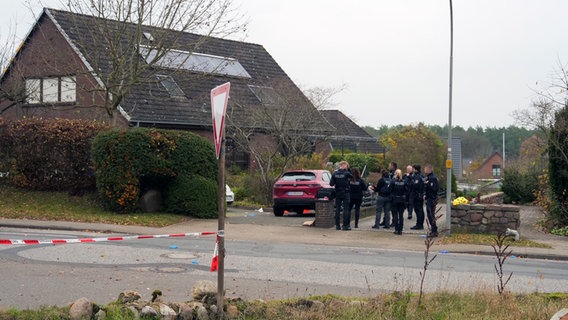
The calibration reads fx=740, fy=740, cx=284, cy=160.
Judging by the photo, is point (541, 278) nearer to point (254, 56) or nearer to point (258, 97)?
point (258, 97)

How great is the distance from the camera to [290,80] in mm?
37375

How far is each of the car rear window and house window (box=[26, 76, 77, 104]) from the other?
435 inches

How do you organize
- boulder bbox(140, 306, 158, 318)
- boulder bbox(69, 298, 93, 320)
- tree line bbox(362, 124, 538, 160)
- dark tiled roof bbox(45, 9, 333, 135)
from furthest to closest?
1. tree line bbox(362, 124, 538, 160)
2. dark tiled roof bbox(45, 9, 333, 135)
3. boulder bbox(140, 306, 158, 318)
4. boulder bbox(69, 298, 93, 320)

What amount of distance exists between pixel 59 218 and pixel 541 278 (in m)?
13.4

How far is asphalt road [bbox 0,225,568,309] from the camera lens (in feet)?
32.1

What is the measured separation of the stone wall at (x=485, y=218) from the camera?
18.3 m

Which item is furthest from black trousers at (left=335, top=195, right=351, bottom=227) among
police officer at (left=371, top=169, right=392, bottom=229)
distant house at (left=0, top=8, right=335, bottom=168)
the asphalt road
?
distant house at (left=0, top=8, right=335, bottom=168)

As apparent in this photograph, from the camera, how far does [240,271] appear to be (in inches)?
469

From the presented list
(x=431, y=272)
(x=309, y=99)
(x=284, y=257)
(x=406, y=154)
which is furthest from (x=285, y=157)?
(x=431, y=272)

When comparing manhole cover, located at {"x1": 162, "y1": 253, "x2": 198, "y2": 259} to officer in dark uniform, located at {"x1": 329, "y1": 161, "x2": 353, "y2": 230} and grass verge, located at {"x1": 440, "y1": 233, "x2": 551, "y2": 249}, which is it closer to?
officer in dark uniform, located at {"x1": 329, "y1": 161, "x2": 353, "y2": 230}

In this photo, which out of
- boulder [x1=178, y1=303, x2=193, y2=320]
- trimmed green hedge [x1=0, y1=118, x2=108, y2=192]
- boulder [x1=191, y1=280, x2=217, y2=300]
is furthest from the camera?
trimmed green hedge [x1=0, y1=118, x2=108, y2=192]

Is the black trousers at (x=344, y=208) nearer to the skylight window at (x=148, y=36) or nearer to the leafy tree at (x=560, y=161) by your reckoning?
the leafy tree at (x=560, y=161)

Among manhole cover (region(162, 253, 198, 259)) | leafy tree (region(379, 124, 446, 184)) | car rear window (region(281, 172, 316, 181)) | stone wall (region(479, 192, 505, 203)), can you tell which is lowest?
manhole cover (region(162, 253, 198, 259))

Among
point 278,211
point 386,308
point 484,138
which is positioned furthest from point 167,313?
point 484,138
